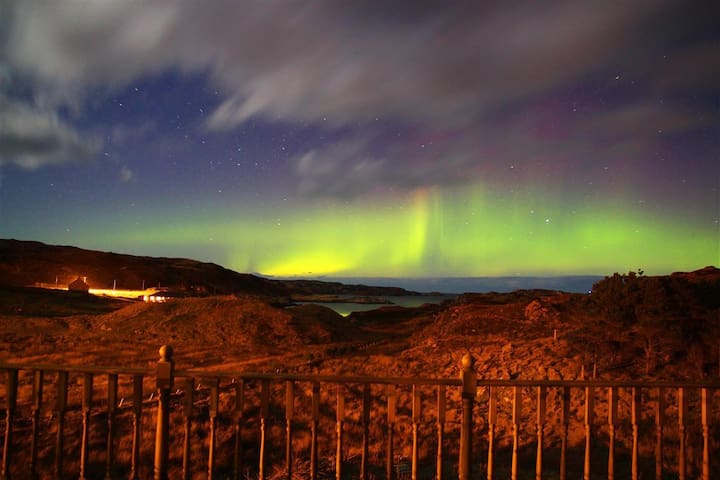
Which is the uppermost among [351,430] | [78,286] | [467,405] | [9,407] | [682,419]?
[467,405]

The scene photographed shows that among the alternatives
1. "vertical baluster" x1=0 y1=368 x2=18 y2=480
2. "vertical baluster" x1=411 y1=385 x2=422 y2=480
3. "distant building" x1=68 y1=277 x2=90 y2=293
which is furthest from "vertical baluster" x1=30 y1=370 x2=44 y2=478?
"distant building" x1=68 y1=277 x2=90 y2=293

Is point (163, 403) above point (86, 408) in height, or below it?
above

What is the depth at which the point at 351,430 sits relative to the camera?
10.1 m

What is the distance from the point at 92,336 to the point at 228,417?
19347 millimetres

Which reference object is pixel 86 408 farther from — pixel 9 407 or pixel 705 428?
pixel 705 428

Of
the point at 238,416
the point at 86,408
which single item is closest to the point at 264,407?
the point at 238,416

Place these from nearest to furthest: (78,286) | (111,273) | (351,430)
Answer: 1. (351,430)
2. (78,286)
3. (111,273)

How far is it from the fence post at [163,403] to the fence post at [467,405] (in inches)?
93.7

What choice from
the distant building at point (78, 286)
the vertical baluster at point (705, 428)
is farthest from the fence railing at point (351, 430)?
the distant building at point (78, 286)

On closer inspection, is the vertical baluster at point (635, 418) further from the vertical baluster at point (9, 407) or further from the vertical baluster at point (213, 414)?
the vertical baluster at point (9, 407)

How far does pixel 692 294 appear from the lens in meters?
→ 13.3

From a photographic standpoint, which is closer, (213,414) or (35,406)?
(213,414)

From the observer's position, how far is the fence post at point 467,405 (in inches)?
153

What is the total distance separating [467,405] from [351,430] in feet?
22.0
